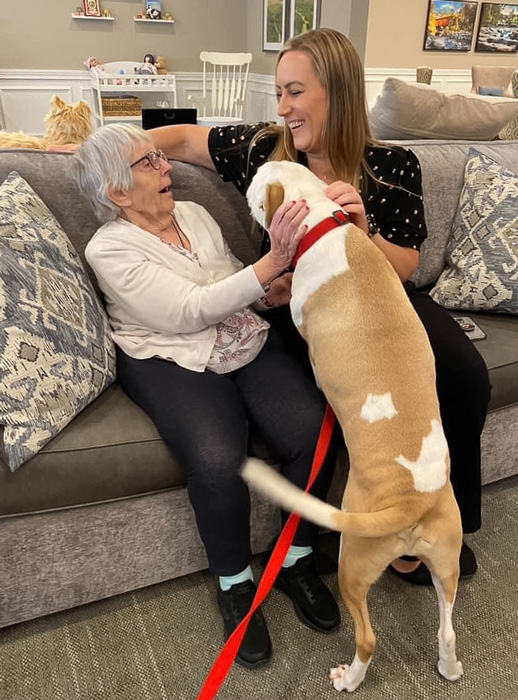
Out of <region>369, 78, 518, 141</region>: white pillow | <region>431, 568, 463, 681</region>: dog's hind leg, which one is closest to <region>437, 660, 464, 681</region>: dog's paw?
<region>431, 568, 463, 681</region>: dog's hind leg

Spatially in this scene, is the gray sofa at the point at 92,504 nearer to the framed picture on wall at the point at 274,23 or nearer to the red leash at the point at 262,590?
the red leash at the point at 262,590

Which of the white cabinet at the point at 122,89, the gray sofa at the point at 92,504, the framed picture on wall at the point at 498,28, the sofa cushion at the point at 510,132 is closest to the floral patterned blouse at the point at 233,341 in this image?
the gray sofa at the point at 92,504

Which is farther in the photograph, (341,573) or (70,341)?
(70,341)

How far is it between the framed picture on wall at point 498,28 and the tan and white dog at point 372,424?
5407mm

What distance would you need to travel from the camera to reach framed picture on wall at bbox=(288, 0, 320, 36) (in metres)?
5.12

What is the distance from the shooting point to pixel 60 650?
131 cm

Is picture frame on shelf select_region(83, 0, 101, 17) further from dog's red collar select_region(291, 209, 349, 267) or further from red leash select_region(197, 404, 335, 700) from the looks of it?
red leash select_region(197, 404, 335, 700)

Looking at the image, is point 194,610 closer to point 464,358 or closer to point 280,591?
point 280,591

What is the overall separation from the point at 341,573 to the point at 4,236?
40.3 inches

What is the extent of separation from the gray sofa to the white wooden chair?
4235 mm

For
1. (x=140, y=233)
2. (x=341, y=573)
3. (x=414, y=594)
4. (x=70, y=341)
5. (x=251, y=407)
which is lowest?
(x=414, y=594)

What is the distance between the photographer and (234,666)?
1.29m

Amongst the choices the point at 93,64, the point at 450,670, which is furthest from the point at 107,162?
the point at 93,64

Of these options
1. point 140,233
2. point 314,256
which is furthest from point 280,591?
point 140,233
